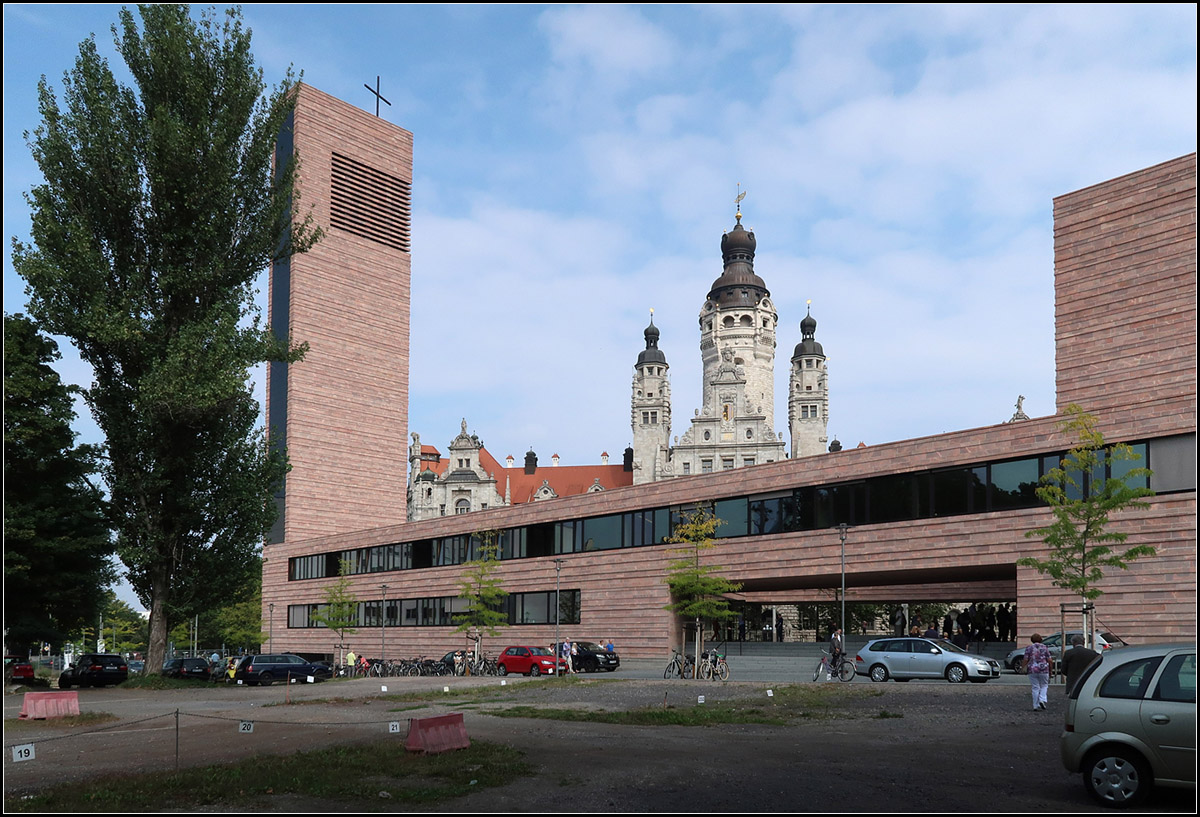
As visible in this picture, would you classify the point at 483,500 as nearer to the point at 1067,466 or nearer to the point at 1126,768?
the point at 1067,466

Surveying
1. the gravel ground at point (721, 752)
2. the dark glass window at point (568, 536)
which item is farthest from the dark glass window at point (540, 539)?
the gravel ground at point (721, 752)

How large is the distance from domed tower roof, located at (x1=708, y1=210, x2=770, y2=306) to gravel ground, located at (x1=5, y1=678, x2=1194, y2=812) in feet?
348

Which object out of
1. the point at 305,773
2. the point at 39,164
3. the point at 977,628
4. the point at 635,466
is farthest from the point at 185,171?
the point at 635,466

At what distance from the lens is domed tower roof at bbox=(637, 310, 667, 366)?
124688 millimetres

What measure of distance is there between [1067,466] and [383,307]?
58860 millimetres

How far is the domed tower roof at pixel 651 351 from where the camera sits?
125 metres

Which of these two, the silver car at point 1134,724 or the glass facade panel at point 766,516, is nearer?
the silver car at point 1134,724

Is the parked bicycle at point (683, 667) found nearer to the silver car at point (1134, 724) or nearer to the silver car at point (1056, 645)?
the silver car at point (1056, 645)

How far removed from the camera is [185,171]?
33.8 metres

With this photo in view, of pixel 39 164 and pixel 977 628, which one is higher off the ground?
pixel 39 164

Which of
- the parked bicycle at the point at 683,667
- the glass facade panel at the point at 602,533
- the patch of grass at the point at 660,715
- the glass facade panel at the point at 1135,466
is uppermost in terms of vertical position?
the glass facade panel at the point at 1135,466

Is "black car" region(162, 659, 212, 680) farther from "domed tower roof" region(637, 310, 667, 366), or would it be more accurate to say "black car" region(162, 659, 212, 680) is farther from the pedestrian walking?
"domed tower roof" region(637, 310, 667, 366)

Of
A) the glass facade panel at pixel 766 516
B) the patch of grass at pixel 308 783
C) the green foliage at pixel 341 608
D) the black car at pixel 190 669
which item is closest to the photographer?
the patch of grass at pixel 308 783

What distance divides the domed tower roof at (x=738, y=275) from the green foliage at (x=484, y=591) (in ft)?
257
